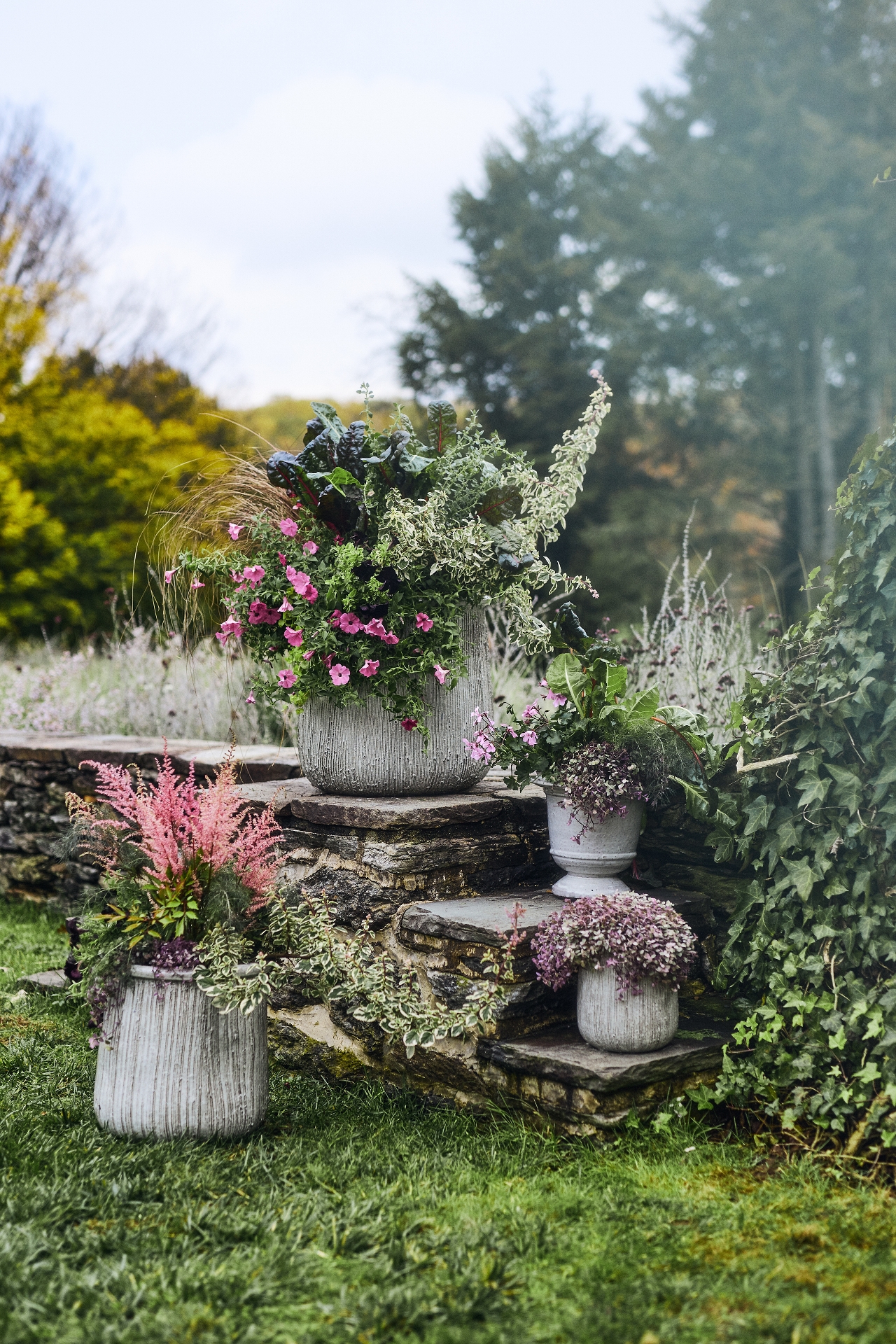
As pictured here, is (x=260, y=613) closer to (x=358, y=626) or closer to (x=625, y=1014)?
(x=358, y=626)

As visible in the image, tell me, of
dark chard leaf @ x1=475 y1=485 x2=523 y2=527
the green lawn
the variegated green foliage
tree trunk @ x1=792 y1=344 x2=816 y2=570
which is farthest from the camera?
tree trunk @ x1=792 y1=344 x2=816 y2=570

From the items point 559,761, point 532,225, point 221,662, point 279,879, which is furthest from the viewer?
point 532,225

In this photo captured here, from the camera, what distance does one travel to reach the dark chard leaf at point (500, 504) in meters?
3.13

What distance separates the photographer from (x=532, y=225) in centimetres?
1864

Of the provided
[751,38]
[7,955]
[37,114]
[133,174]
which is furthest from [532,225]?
[7,955]

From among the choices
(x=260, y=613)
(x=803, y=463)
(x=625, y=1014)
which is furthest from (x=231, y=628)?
(x=803, y=463)

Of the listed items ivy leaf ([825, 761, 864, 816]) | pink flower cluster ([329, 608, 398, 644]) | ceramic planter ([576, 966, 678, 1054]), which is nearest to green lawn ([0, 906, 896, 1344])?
ceramic planter ([576, 966, 678, 1054])

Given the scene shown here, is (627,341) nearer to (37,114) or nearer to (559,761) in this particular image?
(37,114)

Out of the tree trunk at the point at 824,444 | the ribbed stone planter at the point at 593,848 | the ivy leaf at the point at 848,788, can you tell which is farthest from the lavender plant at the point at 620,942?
the tree trunk at the point at 824,444

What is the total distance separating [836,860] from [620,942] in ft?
2.02

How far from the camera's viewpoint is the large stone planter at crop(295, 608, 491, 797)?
Answer: 10.3 feet

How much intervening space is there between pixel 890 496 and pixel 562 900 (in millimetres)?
1435

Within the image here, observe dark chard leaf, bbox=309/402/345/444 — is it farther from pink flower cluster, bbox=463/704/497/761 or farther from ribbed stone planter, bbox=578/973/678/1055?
ribbed stone planter, bbox=578/973/678/1055

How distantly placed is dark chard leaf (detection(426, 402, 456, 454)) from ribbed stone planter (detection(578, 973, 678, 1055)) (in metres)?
1.66
